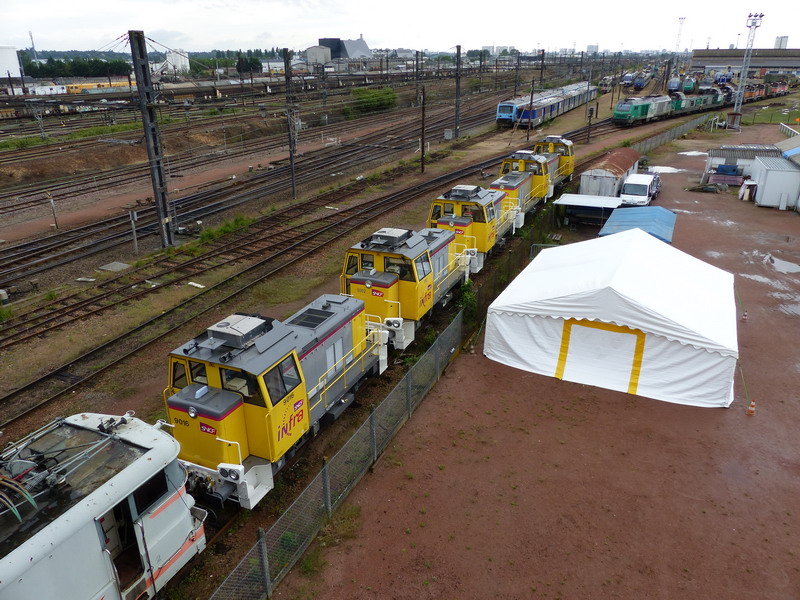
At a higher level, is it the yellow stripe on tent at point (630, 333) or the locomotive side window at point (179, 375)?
the locomotive side window at point (179, 375)

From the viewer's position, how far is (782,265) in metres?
25.5

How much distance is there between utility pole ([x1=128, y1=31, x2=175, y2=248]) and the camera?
2380cm

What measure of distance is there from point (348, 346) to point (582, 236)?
20080mm

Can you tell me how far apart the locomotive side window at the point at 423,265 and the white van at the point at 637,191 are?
20112 millimetres

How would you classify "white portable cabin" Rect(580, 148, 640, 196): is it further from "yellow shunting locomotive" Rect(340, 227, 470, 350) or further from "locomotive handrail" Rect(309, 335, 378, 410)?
"locomotive handrail" Rect(309, 335, 378, 410)

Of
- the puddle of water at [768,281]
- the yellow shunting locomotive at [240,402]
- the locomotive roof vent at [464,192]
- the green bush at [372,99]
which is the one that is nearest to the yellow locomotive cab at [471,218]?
the locomotive roof vent at [464,192]

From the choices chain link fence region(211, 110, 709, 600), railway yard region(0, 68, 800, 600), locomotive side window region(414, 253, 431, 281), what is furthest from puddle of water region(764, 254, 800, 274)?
locomotive side window region(414, 253, 431, 281)

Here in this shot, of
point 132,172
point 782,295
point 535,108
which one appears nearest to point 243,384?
point 782,295

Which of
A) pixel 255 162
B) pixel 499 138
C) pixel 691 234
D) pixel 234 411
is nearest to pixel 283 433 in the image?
pixel 234 411

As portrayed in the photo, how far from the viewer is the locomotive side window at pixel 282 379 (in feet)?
34.1

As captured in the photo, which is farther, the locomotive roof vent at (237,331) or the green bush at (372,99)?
the green bush at (372,99)

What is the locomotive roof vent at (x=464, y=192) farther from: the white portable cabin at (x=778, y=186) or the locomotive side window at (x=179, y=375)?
the white portable cabin at (x=778, y=186)

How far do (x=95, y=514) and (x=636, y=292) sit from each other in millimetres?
13594

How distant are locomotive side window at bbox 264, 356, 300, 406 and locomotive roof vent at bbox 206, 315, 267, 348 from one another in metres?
0.82
